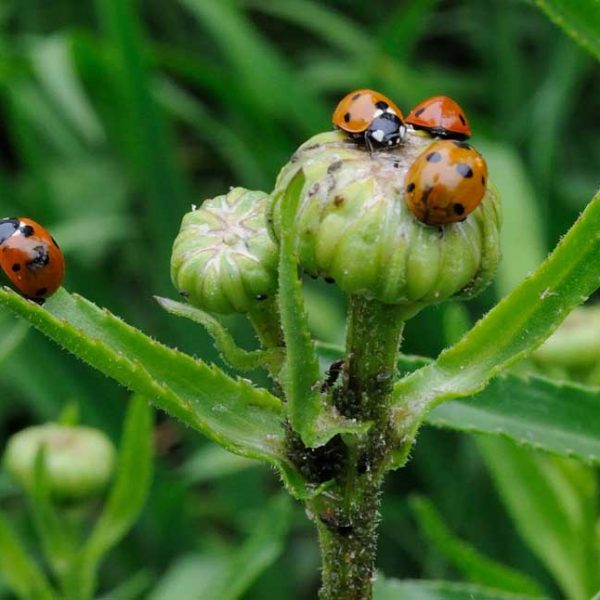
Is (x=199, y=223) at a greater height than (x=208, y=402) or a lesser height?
greater

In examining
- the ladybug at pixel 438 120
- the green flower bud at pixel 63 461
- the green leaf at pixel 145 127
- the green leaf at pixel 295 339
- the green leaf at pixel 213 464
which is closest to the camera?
the green leaf at pixel 295 339

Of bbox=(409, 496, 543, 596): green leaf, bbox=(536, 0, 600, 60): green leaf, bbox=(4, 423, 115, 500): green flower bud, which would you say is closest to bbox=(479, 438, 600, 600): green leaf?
bbox=(409, 496, 543, 596): green leaf

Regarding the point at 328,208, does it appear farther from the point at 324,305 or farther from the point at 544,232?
the point at 544,232

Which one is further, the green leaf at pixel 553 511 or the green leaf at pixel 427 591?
the green leaf at pixel 553 511

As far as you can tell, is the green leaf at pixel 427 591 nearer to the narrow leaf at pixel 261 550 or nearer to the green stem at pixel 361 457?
the narrow leaf at pixel 261 550

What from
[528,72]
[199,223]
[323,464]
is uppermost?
[528,72]

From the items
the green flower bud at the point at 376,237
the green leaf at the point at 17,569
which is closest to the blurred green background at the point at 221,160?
the green leaf at the point at 17,569

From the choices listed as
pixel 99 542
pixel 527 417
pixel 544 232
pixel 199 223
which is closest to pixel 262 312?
pixel 199 223
